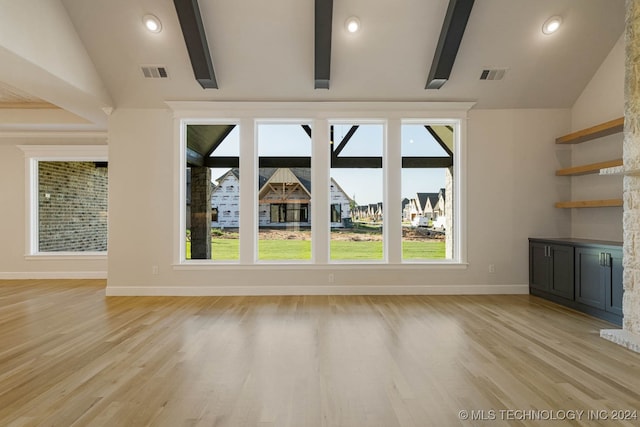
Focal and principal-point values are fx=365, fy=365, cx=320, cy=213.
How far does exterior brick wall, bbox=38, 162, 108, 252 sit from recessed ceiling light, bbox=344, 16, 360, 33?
5920mm

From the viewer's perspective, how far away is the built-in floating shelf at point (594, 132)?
4.68 m

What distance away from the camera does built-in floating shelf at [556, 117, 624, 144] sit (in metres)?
4.68

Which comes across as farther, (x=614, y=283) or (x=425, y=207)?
(x=425, y=207)

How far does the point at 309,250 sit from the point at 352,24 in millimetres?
3281

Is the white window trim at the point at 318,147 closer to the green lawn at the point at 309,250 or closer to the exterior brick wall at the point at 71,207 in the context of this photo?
the green lawn at the point at 309,250

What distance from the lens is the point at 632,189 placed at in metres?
3.62

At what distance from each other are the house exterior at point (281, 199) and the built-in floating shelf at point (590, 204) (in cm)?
324

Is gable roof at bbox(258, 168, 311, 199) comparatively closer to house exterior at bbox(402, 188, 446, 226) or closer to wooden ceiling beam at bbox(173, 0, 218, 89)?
wooden ceiling beam at bbox(173, 0, 218, 89)

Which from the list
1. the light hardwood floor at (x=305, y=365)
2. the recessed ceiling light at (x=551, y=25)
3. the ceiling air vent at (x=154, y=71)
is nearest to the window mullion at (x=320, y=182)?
the light hardwood floor at (x=305, y=365)

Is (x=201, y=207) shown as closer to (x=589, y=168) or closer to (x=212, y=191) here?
(x=212, y=191)

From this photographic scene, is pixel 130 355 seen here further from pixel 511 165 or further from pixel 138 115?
pixel 511 165

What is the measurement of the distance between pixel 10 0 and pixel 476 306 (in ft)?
20.4

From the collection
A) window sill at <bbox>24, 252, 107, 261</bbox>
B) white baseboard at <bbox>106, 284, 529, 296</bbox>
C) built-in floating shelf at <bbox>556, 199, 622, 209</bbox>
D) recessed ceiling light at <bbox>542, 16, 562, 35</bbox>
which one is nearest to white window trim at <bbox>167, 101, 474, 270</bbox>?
white baseboard at <bbox>106, 284, 529, 296</bbox>

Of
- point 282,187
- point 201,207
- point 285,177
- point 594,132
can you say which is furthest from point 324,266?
point 594,132
